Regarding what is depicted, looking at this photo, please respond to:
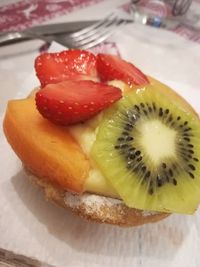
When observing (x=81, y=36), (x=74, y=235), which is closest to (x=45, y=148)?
(x=74, y=235)

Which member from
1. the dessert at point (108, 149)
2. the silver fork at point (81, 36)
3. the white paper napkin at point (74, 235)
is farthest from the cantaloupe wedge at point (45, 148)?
the silver fork at point (81, 36)

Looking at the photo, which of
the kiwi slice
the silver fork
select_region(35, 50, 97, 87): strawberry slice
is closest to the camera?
the kiwi slice

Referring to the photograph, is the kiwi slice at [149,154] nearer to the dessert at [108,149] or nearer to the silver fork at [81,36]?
the dessert at [108,149]

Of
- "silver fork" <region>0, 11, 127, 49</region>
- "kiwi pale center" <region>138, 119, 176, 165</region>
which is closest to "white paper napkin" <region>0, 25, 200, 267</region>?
"kiwi pale center" <region>138, 119, 176, 165</region>

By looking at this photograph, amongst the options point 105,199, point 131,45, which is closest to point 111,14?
point 131,45

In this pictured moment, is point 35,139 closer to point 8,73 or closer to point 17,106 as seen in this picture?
point 17,106

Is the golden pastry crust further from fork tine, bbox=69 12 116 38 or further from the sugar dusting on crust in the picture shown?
fork tine, bbox=69 12 116 38
